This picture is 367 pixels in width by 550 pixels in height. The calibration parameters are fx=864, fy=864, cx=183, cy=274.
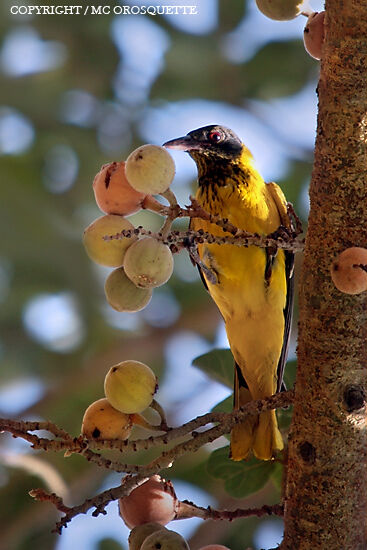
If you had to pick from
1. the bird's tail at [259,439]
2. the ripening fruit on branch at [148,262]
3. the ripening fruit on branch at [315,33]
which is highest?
the ripening fruit on branch at [315,33]

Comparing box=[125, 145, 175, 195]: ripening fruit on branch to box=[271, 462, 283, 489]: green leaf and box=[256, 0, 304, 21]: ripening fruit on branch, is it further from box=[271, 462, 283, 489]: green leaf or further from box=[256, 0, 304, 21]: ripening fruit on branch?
box=[271, 462, 283, 489]: green leaf

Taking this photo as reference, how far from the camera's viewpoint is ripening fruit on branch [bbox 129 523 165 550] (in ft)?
5.90

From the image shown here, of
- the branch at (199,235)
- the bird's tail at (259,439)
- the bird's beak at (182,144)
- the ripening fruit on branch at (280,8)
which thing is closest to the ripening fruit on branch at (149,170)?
the branch at (199,235)

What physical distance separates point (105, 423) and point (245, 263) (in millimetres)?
1227

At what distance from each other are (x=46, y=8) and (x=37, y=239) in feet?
4.70

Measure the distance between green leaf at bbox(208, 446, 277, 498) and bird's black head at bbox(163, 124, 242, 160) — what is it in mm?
1089

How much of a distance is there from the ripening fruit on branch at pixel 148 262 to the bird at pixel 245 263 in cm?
101

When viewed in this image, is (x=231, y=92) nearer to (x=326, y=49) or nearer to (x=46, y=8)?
(x=46, y=8)

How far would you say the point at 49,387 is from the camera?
14.0 feet

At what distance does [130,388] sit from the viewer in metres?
1.83

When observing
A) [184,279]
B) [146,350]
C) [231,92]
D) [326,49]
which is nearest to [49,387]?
[146,350]

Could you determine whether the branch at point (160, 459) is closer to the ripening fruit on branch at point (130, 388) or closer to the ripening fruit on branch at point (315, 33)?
the ripening fruit on branch at point (130, 388)

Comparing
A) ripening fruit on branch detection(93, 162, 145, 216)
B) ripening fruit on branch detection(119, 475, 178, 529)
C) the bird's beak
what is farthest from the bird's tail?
the bird's beak

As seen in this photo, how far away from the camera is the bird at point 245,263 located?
2.92 m
